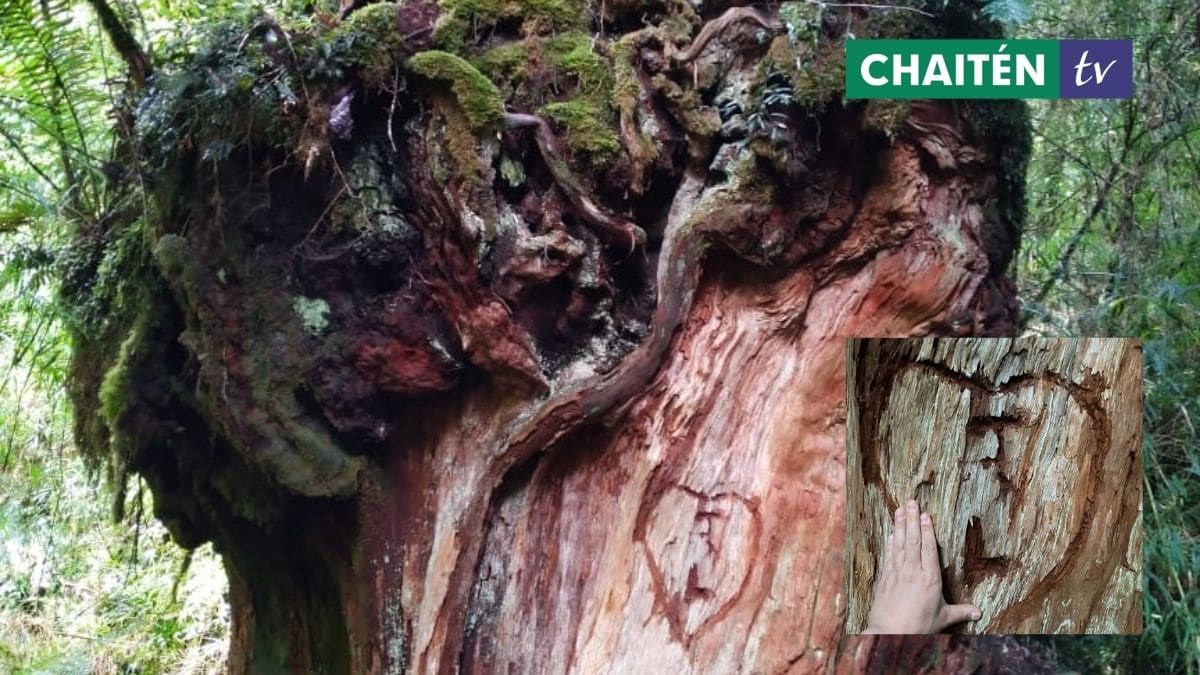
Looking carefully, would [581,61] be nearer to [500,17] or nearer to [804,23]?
[500,17]

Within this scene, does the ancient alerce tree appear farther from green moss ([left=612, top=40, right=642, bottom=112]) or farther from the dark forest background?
the dark forest background

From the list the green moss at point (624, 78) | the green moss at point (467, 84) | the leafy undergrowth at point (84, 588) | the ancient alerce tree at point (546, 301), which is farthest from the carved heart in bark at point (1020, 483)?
the leafy undergrowth at point (84, 588)

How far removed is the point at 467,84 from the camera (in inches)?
98.7

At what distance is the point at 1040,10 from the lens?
10.1ft

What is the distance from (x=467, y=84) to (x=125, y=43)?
3.86ft

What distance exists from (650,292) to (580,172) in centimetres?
41

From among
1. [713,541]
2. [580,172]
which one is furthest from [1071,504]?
[580,172]

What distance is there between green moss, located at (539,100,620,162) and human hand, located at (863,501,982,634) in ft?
4.32

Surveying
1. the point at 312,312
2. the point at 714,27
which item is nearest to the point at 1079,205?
the point at 714,27

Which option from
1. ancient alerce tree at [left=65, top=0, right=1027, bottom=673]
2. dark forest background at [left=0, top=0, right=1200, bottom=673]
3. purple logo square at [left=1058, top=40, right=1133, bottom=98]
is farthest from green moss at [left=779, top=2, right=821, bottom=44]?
purple logo square at [left=1058, top=40, right=1133, bottom=98]

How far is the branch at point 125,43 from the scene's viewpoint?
274 cm

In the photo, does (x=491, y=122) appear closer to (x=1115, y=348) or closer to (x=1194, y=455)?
(x=1115, y=348)

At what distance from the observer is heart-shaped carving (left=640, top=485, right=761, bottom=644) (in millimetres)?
2404

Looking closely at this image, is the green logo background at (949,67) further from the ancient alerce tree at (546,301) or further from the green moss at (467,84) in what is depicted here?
the green moss at (467,84)
